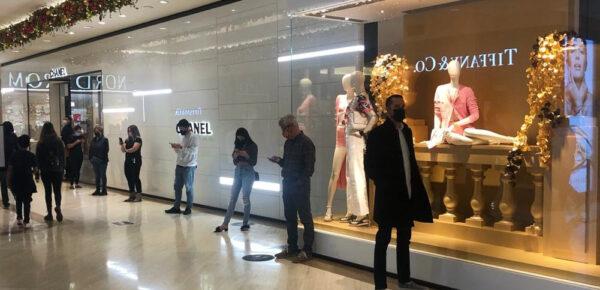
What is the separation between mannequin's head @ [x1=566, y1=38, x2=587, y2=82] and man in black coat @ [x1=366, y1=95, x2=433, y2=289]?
1.26 m

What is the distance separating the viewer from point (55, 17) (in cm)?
930

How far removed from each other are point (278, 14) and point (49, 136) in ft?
11.9

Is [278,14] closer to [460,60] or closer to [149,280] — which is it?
[460,60]

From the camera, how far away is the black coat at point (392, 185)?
426 centimetres

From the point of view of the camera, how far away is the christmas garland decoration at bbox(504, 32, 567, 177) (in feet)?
13.6

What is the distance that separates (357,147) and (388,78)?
30.6 inches

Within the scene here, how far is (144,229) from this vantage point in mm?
7422

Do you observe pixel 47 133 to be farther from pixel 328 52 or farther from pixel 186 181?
pixel 328 52

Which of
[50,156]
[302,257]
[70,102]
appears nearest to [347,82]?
[302,257]

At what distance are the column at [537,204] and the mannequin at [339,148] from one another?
1.99 metres

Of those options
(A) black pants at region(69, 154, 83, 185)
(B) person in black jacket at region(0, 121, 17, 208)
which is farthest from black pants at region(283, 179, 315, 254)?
(A) black pants at region(69, 154, 83, 185)

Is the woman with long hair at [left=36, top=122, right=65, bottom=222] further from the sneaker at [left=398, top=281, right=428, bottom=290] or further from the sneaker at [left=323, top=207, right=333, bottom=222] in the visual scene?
the sneaker at [left=398, top=281, right=428, bottom=290]

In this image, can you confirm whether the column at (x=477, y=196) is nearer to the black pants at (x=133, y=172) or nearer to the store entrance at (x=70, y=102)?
the black pants at (x=133, y=172)

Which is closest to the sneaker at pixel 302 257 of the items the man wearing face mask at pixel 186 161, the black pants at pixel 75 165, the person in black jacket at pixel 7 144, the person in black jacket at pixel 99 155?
the man wearing face mask at pixel 186 161
